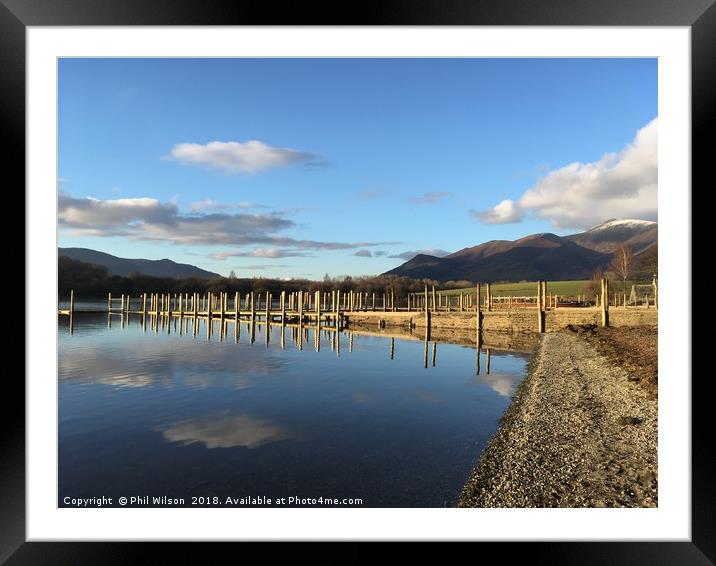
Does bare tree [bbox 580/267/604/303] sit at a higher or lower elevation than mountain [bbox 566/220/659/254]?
lower

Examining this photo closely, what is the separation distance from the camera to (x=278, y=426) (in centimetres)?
667

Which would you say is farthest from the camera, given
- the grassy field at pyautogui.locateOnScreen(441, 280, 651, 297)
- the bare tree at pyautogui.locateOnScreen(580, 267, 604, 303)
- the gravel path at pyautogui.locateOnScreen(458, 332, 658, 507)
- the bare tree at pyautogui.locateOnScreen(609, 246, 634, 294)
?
the grassy field at pyautogui.locateOnScreen(441, 280, 651, 297)

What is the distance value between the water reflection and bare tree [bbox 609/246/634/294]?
1827 cm

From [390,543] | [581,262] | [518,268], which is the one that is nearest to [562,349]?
[390,543]

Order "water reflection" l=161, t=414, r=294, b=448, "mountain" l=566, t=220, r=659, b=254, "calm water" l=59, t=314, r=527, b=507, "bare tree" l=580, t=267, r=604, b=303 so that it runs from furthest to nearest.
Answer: "bare tree" l=580, t=267, r=604, b=303
"mountain" l=566, t=220, r=659, b=254
"water reflection" l=161, t=414, r=294, b=448
"calm water" l=59, t=314, r=527, b=507

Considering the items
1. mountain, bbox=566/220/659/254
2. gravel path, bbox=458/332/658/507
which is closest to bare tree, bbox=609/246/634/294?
mountain, bbox=566/220/659/254

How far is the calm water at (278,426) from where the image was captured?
4539 millimetres

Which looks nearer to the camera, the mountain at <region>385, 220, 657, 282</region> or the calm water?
the calm water

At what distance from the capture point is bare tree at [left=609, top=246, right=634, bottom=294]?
19.5 meters

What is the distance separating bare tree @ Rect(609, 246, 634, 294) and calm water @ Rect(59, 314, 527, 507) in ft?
30.9

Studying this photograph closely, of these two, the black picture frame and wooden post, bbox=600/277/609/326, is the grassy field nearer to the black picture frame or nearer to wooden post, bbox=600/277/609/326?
wooden post, bbox=600/277/609/326

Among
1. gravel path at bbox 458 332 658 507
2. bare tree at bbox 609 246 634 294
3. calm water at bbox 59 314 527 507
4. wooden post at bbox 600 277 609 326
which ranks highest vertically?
bare tree at bbox 609 246 634 294

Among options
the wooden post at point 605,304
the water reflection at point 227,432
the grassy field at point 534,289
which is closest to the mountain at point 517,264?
the grassy field at point 534,289
